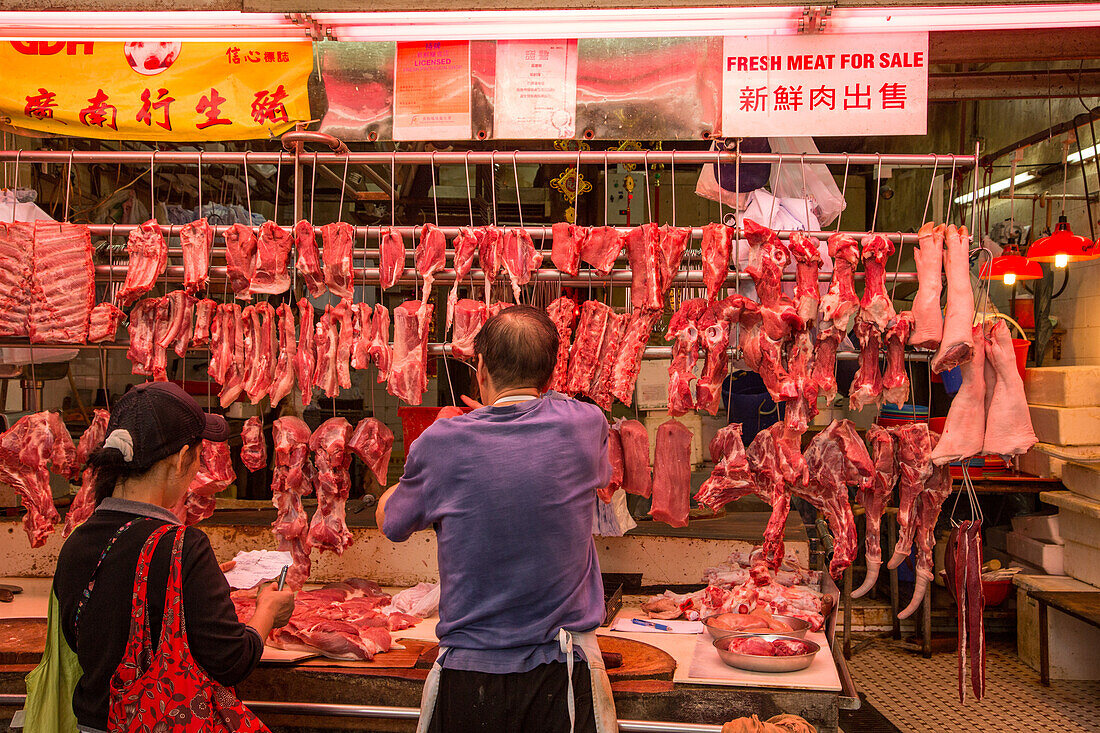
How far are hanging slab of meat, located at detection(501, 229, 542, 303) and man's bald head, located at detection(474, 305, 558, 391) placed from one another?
1.52 meters

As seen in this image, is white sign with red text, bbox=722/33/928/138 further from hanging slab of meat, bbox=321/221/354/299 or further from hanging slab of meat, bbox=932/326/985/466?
hanging slab of meat, bbox=321/221/354/299

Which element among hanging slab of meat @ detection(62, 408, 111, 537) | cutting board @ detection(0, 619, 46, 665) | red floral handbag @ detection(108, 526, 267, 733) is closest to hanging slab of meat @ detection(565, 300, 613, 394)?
red floral handbag @ detection(108, 526, 267, 733)

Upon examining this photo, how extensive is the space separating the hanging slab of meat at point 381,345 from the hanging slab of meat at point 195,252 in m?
0.92

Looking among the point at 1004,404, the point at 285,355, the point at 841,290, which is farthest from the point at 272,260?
the point at 1004,404

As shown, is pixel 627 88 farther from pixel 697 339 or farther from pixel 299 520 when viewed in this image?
pixel 299 520

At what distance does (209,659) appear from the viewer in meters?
2.86

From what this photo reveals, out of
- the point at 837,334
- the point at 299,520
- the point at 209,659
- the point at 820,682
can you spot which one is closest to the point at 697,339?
the point at 837,334

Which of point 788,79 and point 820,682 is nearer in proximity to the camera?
point 820,682

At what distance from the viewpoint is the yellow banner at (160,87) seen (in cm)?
446

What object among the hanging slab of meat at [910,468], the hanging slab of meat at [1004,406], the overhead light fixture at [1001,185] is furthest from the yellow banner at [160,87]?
the overhead light fixture at [1001,185]

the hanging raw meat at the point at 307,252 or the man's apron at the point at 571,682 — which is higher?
the hanging raw meat at the point at 307,252

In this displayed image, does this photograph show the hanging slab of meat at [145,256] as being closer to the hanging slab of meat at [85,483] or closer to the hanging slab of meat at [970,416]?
the hanging slab of meat at [85,483]

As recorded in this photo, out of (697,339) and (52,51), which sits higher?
(52,51)

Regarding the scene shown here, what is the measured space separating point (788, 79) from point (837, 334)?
49.5 inches
